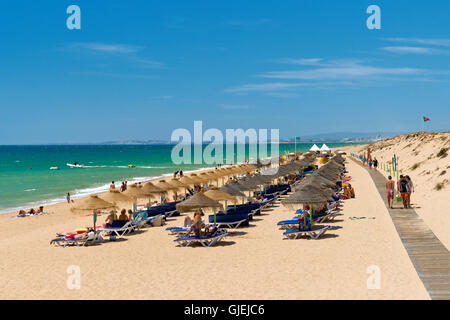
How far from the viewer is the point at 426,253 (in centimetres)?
1066

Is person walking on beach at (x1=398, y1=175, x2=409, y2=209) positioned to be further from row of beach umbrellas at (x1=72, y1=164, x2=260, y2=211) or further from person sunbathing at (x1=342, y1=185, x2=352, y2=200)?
row of beach umbrellas at (x1=72, y1=164, x2=260, y2=211)

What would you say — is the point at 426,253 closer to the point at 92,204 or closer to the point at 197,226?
the point at 197,226

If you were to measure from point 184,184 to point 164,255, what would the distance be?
10.6 m

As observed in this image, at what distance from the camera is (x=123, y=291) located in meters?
9.04

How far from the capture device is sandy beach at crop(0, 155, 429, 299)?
28.6 feet

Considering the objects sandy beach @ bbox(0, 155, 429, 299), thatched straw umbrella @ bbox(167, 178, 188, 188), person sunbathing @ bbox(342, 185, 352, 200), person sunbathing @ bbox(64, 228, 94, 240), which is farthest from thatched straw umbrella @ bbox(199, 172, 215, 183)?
person sunbathing @ bbox(64, 228, 94, 240)

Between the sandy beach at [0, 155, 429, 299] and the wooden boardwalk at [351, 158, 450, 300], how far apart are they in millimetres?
200

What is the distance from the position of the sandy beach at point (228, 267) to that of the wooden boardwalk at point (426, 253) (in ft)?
0.66

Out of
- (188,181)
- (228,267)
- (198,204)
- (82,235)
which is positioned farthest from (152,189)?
(228,267)

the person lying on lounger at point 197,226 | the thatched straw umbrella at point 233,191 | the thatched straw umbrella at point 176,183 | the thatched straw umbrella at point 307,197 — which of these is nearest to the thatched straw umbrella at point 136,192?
the thatched straw umbrella at point 176,183

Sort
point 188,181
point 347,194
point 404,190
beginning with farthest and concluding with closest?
point 188,181
point 347,194
point 404,190

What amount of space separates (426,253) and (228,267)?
4909 millimetres
